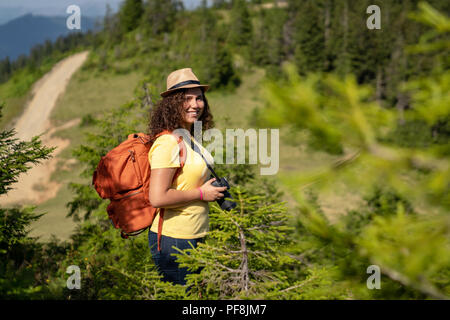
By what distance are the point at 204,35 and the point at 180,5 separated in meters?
14.7

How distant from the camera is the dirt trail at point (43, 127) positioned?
855 inches

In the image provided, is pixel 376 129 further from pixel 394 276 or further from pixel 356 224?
pixel 356 224

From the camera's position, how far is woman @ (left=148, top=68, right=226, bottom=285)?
6.64 feet

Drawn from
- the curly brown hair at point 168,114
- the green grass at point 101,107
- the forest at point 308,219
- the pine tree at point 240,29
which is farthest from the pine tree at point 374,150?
the pine tree at point 240,29

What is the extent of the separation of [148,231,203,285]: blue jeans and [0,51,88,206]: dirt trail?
22.3ft

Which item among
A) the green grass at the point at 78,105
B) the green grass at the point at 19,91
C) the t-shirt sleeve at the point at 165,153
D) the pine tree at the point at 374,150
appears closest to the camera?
the pine tree at the point at 374,150

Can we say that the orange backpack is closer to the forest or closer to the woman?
the woman

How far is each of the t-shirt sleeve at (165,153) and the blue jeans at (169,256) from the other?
54 cm

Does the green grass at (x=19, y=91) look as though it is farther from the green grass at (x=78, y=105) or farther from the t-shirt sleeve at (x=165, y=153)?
the t-shirt sleeve at (x=165, y=153)

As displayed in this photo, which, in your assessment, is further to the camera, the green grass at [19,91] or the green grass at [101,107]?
the green grass at [19,91]

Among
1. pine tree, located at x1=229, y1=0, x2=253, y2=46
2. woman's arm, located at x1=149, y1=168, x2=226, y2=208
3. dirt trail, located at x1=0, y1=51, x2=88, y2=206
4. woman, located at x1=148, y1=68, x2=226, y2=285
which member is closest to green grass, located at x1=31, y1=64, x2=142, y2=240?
dirt trail, located at x1=0, y1=51, x2=88, y2=206
